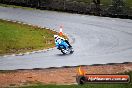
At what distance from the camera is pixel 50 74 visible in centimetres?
2162

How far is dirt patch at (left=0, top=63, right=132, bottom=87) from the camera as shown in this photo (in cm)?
2028

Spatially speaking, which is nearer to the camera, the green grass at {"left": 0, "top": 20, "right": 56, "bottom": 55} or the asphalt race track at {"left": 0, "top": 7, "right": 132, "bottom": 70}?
the asphalt race track at {"left": 0, "top": 7, "right": 132, "bottom": 70}

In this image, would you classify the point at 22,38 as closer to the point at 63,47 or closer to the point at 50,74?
the point at 63,47

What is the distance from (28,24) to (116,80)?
84.1 ft

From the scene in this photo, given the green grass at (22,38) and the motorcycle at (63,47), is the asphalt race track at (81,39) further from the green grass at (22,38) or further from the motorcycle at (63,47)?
the green grass at (22,38)

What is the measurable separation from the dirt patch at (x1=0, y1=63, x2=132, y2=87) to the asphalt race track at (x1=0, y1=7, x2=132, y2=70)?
3.10ft

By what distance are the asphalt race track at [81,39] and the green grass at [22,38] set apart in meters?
1.78

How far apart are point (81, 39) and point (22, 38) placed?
4.61 m

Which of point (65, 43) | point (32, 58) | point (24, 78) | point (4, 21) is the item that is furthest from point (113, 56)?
point (4, 21)

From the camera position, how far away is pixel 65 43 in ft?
88.0

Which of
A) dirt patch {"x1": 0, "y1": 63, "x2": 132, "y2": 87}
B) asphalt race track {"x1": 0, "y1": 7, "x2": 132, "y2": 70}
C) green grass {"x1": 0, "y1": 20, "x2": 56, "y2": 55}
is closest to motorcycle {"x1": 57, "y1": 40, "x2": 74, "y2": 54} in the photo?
asphalt race track {"x1": 0, "y1": 7, "x2": 132, "y2": 70}

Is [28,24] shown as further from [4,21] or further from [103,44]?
[103,44]

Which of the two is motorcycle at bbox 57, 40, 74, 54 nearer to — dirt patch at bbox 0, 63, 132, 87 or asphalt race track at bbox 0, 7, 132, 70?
asphalt race track at bbox 0, 7, 132, 70

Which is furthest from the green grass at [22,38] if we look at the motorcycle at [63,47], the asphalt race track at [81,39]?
the motorcycle at [63,47]
